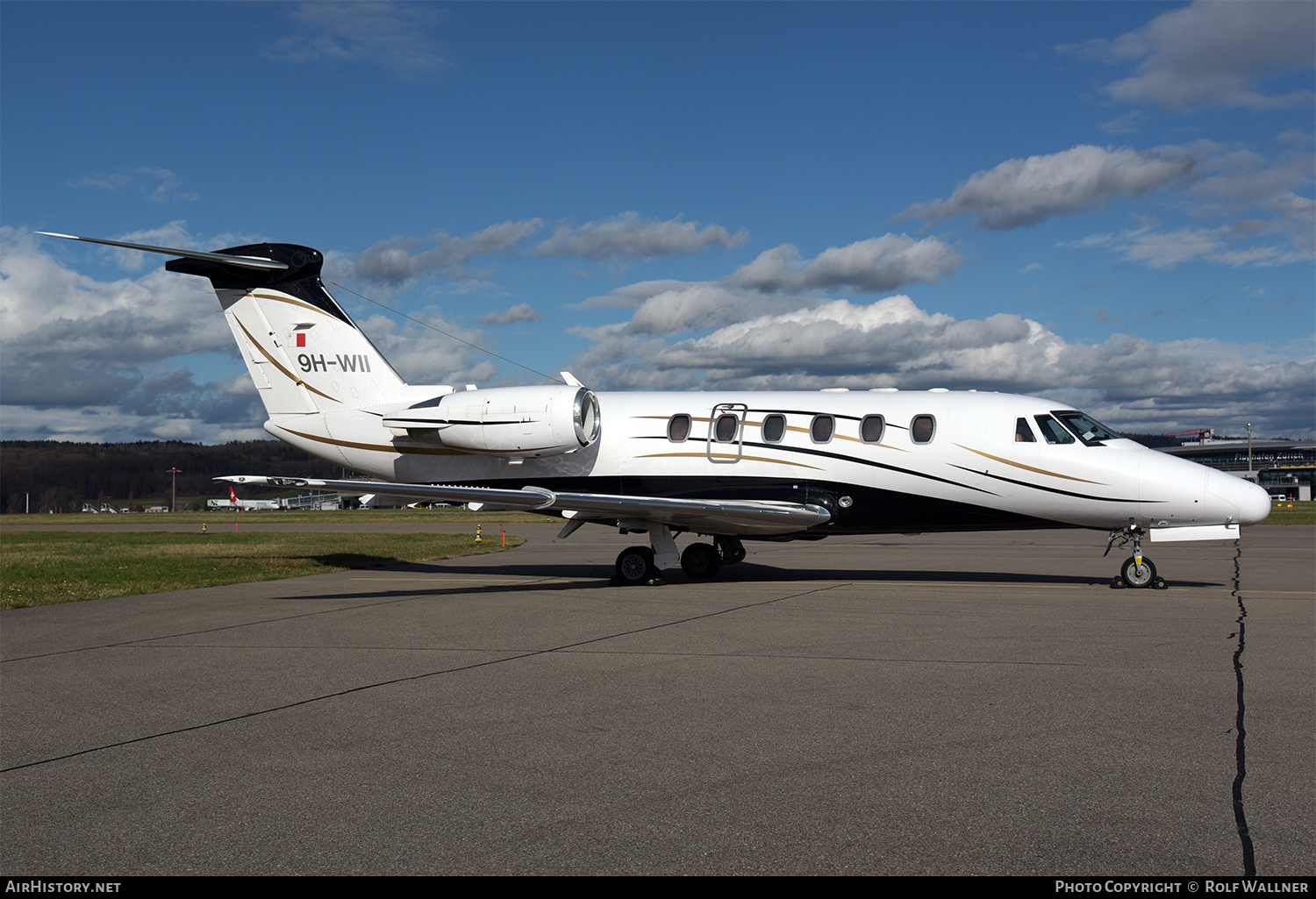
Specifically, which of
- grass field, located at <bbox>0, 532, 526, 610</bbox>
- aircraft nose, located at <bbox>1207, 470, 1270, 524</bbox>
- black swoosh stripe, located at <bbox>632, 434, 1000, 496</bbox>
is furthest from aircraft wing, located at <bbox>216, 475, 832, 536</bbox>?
aircraft nose, located at <bbox>1207, 470, 1270, 524</bbox>

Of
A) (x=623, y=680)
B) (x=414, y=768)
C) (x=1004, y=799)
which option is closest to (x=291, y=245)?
(x=623, y=680)

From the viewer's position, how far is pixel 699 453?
17719 millimetres

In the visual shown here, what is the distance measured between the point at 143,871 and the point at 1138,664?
8022mm

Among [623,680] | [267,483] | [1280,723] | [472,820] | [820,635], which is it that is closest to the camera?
[472,820]

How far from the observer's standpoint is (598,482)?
1833cm

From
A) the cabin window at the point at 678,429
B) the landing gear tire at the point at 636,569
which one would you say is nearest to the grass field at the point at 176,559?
the landing gear tire at the point at 636,569

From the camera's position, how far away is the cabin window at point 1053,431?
15.9 meters

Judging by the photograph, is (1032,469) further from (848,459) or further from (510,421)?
(510,421)

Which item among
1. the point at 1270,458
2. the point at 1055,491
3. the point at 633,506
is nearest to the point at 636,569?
the point at 633,506

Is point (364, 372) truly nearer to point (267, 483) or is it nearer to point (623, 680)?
point (267, 483)

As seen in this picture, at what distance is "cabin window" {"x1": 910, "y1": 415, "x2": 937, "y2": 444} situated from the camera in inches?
651

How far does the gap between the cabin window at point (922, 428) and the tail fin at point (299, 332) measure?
10.1m

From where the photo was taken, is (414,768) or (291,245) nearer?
(414,768)

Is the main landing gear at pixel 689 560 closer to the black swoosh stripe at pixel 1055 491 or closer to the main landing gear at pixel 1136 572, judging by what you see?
the black swoosh stripe at pixel 1055 491
